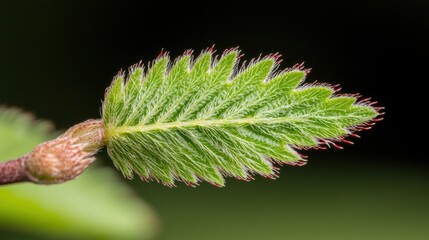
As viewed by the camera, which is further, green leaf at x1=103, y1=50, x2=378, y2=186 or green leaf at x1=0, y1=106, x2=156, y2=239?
green leaf at x1=0, y1=106, x2=156, y2=239

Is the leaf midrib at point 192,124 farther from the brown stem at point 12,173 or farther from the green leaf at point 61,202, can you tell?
the green leaf at point 61,202

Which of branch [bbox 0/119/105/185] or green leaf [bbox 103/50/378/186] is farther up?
green leaf [bbox 103/50/378/186]

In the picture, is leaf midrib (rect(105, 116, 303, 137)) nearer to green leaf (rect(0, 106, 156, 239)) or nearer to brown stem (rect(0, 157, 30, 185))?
brown stem (rect(0, 157, 30, 185))

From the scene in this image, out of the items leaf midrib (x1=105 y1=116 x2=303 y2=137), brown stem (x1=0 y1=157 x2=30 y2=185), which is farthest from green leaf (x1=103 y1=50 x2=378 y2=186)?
brown stem (x1=0 y1=157 x2=30 y2=185)

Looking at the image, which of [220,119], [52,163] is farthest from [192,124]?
[52,163]

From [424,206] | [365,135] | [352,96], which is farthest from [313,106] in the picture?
[365,135]

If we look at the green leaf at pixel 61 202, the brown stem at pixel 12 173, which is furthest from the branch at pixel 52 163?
the green leaf at pixel 61 202
